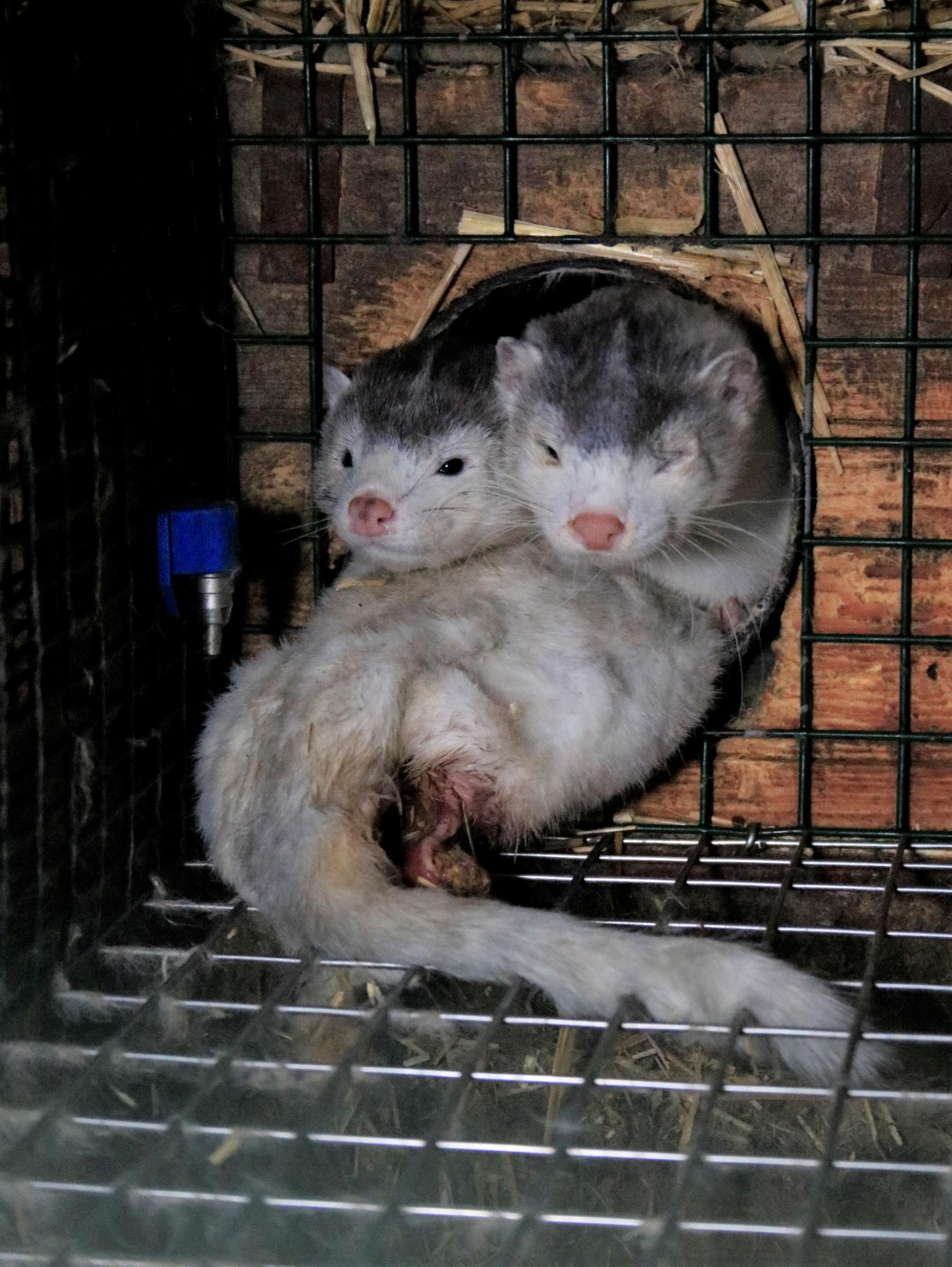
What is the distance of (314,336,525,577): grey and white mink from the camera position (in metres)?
2.34

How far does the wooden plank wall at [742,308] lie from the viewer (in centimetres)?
236

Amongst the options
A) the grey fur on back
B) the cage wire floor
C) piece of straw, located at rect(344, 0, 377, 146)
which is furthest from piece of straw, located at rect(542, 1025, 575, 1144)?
piece of straw, located at rect(344, 0, 377, 146)

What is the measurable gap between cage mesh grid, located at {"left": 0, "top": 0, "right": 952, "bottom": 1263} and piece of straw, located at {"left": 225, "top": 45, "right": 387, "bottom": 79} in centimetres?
2

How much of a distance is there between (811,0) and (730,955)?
4.79 feet

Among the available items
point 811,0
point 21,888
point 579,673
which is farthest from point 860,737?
point 21,888

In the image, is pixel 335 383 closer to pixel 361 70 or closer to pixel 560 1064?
pixel 361 70

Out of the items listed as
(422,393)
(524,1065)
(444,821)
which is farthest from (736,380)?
(524,1065)

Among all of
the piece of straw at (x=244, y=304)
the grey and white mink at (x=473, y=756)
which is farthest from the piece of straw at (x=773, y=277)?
the piece of straw at (x=244, y=304)

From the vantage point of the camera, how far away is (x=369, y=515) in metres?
2.31

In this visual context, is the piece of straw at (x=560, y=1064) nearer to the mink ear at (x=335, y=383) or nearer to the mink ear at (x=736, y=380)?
the mink ear at (x=736, y=380)

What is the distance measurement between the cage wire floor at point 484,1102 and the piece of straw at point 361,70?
121 centimetres

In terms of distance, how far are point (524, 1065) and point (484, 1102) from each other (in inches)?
5.6

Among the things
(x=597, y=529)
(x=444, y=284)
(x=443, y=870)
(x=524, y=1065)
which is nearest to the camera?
(x=597, y=529)

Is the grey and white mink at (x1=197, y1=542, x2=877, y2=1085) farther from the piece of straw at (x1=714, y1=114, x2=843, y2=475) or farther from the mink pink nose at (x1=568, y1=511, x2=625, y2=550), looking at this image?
the piece of straw at (x1=714, y1=114, x2=843, y2=475)
